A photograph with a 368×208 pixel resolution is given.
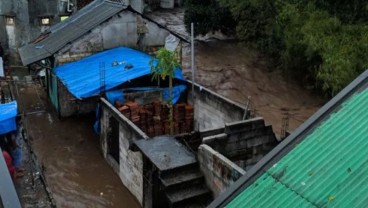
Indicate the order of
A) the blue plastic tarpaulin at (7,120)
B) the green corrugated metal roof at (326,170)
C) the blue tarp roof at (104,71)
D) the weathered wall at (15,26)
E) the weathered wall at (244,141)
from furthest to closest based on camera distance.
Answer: the weathered wall at (15,26) → the blue tarp roof at (104,71) → the blue plastic tarpaulin at (7,120) → the weathered wall at (244,141) → the green corrugated metal roof at (326,170)

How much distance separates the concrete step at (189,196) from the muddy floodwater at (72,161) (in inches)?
117

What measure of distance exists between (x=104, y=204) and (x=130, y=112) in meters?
3.32

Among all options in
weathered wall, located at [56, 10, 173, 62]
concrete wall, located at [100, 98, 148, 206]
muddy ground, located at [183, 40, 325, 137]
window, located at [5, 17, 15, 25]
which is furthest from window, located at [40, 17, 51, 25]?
concrete wall, located at [100, 98, 148, 206]

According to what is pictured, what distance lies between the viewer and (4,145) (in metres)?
15.2

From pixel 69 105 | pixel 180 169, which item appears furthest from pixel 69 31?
pixel 180 169

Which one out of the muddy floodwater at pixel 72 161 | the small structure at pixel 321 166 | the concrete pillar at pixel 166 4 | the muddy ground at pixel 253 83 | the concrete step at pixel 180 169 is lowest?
the muddy floodwater at pixel 72 161

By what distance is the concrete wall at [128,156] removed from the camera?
40.6 feet

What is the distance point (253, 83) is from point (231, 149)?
13.7 metres

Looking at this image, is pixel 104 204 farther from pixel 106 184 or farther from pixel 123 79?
pixel 123 79

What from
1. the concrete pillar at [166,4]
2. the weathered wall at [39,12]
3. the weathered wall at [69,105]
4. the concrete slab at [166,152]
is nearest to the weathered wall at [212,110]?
the concrete slab at [166,152]

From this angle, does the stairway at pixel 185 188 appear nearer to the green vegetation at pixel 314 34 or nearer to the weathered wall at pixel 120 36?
the green vegetation at pixel 314 34

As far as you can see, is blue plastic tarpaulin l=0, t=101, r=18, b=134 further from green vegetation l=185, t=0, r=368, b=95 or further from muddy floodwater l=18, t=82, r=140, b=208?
green vegetation l=185, t=0, r=368, b=95

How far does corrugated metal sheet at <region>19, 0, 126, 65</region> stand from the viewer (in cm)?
1842

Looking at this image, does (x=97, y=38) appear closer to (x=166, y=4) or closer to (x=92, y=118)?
(x=92, y=118)
